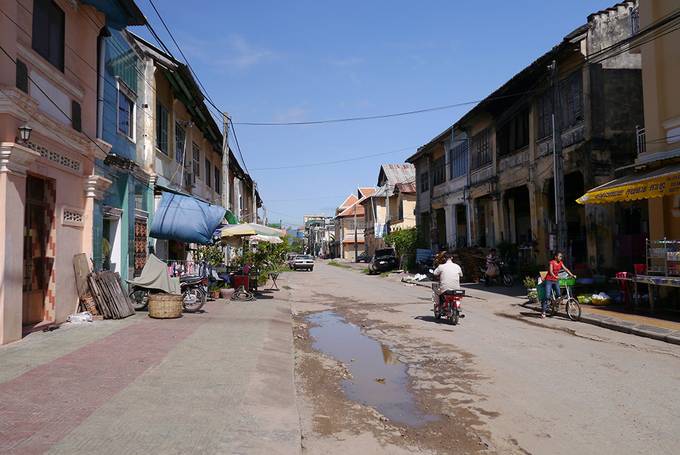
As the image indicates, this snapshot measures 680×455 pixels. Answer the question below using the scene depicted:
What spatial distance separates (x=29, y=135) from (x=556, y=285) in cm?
1213

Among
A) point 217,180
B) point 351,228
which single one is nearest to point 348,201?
point 351,228

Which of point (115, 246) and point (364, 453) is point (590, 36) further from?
point (364, 453)

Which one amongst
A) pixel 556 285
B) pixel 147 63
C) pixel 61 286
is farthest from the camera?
pixel 147 63

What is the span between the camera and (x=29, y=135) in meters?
8.50

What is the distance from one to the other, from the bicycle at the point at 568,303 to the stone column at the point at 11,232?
12.0m

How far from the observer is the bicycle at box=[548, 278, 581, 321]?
13.6 meters

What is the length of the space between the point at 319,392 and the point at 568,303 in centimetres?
917

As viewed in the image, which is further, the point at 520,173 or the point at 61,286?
the point at 520,173

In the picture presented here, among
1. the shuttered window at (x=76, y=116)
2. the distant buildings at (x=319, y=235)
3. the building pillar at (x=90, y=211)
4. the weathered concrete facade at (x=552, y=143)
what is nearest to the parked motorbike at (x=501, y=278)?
the weathered concrete facade at (x=552, y=143)

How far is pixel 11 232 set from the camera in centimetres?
820

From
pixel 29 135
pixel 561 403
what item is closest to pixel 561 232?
pixel 561 403

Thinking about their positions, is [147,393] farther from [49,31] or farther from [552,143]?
[552,143]

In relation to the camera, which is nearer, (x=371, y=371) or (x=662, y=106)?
(x=371, y=371)

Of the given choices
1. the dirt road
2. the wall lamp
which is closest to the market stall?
the dirt road
